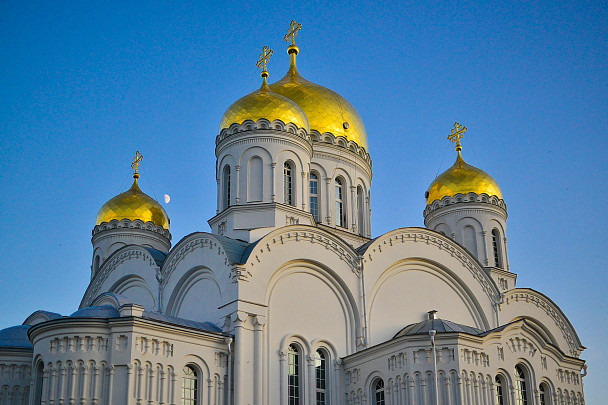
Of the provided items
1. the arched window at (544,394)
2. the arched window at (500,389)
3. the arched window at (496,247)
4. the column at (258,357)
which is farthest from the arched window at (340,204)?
the arched window at (544,394)

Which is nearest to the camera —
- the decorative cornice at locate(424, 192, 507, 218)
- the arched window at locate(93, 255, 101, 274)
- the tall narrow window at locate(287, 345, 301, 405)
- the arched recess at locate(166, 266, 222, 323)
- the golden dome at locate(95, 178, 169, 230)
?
the tall narrow window at locate(287, 345, 301, 405)

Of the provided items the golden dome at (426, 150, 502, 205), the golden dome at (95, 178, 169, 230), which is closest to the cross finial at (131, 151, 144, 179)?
the golden dome at (95, 178, 169, 230)

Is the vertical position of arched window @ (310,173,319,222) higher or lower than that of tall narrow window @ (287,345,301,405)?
higher

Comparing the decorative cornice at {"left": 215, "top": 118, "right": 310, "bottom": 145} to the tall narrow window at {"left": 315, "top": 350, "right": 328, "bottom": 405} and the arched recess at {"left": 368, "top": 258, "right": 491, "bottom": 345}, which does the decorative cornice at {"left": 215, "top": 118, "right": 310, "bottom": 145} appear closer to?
the arched recess at {"left": 368, "top": 258, "right": 491, "bottom": 345}

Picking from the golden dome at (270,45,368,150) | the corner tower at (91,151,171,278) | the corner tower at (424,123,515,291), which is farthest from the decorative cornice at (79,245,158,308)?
the corner tower at (424,123,515,291)

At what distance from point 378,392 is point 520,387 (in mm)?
3416

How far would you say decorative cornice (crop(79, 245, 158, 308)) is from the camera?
21.3 m

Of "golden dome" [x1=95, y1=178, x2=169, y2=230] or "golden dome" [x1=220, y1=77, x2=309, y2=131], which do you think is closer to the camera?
"golden dome" [x1=220, y1=77, x2=309, y2=131]

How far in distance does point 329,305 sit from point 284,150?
4.58 m

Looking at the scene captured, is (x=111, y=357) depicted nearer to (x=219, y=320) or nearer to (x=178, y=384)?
(x=178, y=384)

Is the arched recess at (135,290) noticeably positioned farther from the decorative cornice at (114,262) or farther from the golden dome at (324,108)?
the golden dome at (324,108)

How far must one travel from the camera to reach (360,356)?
714 inches

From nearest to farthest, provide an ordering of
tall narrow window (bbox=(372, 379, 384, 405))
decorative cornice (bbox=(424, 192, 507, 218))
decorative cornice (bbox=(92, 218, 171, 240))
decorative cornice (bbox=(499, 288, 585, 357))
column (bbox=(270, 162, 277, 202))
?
tall narrow window (bbox=(372, 379, 384, 405)) → column (bbox=(270, 162, 277, 202)) → decorative cornice (bbox=(499, 288, 585, 357)) → decorative cornice (bbox=(424, 192, 507, 218)) → decorative cornice (bbox=(92, 218, 171, 240))

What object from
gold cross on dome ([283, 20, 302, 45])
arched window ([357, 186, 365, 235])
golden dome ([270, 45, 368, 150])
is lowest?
arched window ([357, 186, 365, 235])
